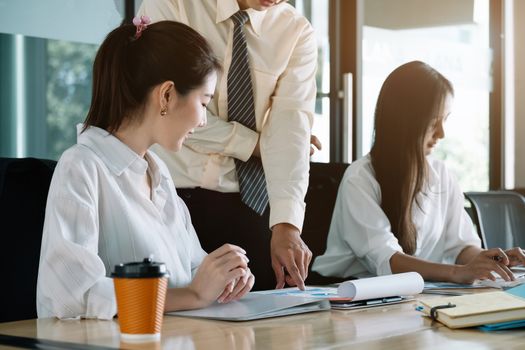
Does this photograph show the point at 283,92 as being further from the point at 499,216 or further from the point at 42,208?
the point at 499,216

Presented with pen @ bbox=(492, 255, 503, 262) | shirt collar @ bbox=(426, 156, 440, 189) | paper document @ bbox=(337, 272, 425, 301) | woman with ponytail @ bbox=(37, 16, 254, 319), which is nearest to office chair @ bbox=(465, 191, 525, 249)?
shirt collar @ bbox=(426, 156, 440, 189)

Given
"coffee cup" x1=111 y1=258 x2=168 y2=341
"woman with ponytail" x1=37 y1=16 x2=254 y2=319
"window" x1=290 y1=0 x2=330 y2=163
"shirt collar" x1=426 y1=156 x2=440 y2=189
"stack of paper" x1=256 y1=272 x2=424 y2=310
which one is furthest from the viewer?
"window" x1=290 y1=0 x2=330 y2=163

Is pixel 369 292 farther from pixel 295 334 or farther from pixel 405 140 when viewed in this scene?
pixel 405 140

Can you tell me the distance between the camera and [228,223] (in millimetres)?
2293

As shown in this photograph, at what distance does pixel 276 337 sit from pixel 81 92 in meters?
1.98

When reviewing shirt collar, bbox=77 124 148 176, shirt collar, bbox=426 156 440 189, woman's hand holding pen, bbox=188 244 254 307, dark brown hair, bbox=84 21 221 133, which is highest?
dark brown hair, bbox=84 21 221 133

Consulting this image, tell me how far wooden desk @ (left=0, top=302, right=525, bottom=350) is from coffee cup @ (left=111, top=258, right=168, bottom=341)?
21 millimetres

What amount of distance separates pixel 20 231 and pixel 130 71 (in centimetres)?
39

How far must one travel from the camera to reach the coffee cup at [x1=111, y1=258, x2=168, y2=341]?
117cm

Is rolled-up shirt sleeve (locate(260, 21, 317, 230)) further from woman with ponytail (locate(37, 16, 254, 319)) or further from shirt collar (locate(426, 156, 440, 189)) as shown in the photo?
shirt collar (locate(426, 156, 440, 189))

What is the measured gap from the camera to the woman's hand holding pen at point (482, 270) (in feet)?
7.23

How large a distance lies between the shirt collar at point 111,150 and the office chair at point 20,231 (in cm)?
15

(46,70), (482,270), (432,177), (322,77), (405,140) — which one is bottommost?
(482,270)

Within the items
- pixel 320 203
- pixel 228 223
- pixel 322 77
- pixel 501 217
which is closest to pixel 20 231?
pixel 228 223
